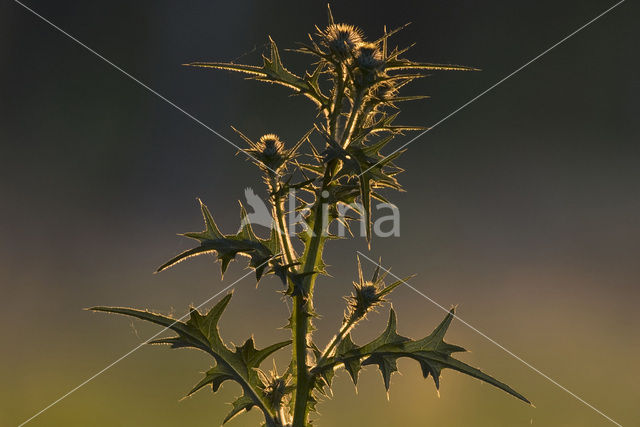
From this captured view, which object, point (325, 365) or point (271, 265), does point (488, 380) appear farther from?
point (271, 265)

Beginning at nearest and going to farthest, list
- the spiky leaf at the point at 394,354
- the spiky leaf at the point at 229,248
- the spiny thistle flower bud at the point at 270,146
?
the spiky leaf at the point at 229,248 < the spiky leaf at the point at 394,354 < the spiny thistle flower bud at the point at 270,146

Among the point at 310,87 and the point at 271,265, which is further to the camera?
the point at 310,87

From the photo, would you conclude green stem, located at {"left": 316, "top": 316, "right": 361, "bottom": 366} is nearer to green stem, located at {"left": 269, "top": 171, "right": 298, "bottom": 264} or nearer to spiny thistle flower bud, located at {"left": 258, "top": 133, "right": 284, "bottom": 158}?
Answer: green stem, located at {"left": 269, "top": 171, "right": 298, "bottom": 264}

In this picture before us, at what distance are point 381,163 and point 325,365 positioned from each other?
846 mm

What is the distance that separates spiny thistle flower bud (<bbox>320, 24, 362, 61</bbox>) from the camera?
2.52 metres

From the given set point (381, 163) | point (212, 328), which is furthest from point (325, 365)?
point (381, 163)

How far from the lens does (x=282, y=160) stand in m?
2.73

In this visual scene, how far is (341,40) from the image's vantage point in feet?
8.34

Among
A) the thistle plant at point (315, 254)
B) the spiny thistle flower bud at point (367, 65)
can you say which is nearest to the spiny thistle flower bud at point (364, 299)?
the thistle plant at point (315, 254)

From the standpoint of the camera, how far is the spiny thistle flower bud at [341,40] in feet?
8.27

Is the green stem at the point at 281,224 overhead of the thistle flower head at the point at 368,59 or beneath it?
beneath

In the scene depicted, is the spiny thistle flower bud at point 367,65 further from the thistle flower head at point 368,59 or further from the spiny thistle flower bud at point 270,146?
the spiny thistle flower bud at point 270,146

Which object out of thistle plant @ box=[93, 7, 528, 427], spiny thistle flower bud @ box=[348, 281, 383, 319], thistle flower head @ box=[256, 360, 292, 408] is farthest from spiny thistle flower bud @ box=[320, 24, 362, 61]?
thistle flower head @ box=[256, 360, 292, 408]

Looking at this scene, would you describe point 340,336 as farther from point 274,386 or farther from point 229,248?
point 229,248
